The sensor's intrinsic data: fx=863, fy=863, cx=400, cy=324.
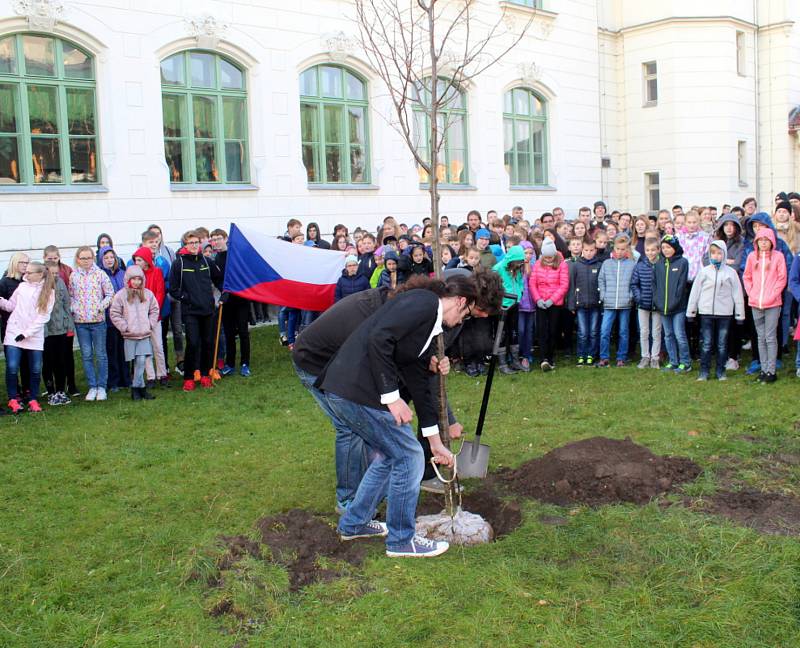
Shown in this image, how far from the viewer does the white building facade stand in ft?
47.4

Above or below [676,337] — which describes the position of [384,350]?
above

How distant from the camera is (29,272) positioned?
990 cm

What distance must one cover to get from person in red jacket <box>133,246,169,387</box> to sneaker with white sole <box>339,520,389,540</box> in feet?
20.2

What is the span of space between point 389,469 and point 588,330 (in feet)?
23.3

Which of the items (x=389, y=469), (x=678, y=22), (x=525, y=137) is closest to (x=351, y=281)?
(x=389, y=469)

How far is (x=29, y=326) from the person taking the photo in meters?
9.71

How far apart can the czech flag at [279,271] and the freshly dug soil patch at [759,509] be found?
271 inches

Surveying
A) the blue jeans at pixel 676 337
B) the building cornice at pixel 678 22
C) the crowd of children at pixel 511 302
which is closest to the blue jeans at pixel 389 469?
the crowd of children at pixel 511 302

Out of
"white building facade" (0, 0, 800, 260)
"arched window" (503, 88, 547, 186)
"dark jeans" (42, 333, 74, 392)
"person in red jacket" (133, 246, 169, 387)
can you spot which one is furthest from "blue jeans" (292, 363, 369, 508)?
Answer: "arched window" (503, 88, 547, 186)

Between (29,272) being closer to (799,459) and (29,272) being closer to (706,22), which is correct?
(799,459)

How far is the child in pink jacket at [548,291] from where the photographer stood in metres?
11.7

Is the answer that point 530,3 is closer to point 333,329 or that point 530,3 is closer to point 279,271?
point 279,271

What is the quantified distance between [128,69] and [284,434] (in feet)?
30.4

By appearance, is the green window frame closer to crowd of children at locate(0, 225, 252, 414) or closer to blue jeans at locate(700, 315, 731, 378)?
crowd of children at locate(0, 225, 252, 414)
